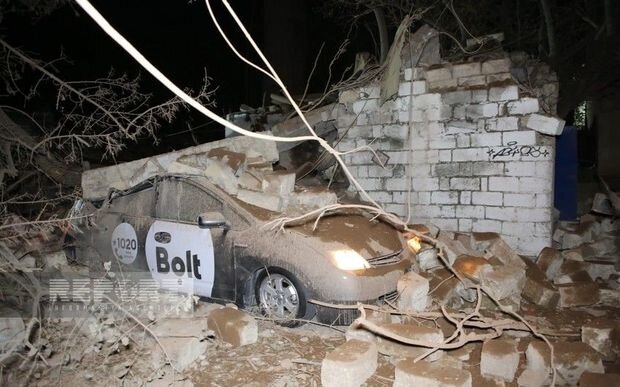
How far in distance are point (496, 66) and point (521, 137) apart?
3.66ft

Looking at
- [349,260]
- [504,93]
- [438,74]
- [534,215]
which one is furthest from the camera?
[438,74]

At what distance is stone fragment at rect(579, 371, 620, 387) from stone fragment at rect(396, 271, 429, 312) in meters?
1.46

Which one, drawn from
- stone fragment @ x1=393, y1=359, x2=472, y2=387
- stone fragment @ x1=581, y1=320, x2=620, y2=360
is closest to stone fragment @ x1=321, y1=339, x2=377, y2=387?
stone fragment @ x1=393, y1=359, x2=472, y2=387

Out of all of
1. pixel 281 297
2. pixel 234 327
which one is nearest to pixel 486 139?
pixel 281 297

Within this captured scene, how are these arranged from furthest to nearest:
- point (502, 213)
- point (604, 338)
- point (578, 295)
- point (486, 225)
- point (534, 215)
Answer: point (486, 225)
point (502, 213)
point (534, 215)
point (578, 295)
point (604, 338)

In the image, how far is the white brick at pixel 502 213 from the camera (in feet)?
20.6

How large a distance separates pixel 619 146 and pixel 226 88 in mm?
15629

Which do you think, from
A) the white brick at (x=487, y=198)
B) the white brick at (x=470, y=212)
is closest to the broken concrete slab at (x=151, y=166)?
the white brick at (x=470, y=212)

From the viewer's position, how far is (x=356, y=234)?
4.55 metres

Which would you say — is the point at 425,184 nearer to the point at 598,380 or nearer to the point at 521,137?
the point at 521,137

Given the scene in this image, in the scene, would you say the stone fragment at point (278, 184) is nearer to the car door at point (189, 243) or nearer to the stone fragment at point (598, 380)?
the car door at point (189, 243)

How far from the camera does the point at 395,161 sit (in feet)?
23.4

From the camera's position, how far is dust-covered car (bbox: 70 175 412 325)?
4.07 meters

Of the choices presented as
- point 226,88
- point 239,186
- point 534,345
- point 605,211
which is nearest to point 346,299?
point 534,345
